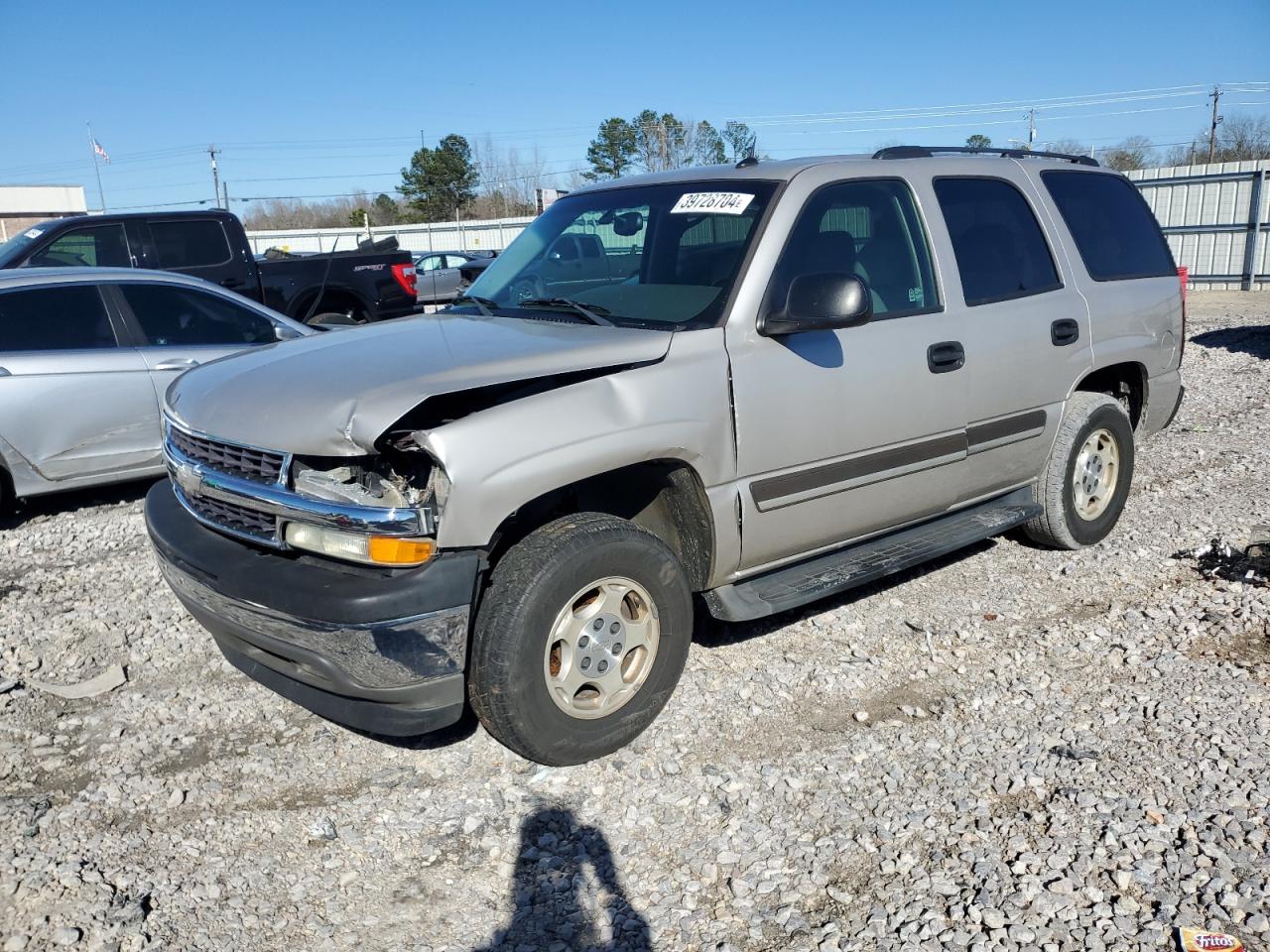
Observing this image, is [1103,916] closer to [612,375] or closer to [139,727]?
[612,375]

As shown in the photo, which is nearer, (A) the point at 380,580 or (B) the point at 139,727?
(A) the point at 380,580

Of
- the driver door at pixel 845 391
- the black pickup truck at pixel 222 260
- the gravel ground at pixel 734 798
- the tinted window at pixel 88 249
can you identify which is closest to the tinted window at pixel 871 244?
the driver door at pixel 845 391

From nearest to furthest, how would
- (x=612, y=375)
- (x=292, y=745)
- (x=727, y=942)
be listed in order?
(x=727, y=942) → (x=612, y=375) → (x=292, y=745)

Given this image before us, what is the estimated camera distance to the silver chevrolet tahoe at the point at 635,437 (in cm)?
298

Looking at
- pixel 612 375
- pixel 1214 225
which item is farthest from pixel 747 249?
pixel 1214 225

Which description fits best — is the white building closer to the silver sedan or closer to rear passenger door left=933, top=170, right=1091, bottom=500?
the silver sedan

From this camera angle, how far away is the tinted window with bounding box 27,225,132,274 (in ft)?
30.2

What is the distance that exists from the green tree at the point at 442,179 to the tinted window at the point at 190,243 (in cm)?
4835

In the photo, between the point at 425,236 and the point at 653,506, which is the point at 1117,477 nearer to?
the point at 653,506

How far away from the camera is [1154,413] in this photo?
5.68 m

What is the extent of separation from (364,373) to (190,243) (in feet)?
25.9

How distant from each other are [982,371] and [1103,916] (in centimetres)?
245

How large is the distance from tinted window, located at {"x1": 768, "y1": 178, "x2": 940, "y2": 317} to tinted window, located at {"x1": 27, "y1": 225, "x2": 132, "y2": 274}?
762 cm

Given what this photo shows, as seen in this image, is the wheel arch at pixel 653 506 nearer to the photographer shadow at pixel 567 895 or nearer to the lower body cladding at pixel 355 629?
the lower body cladding at pixel 355 629
